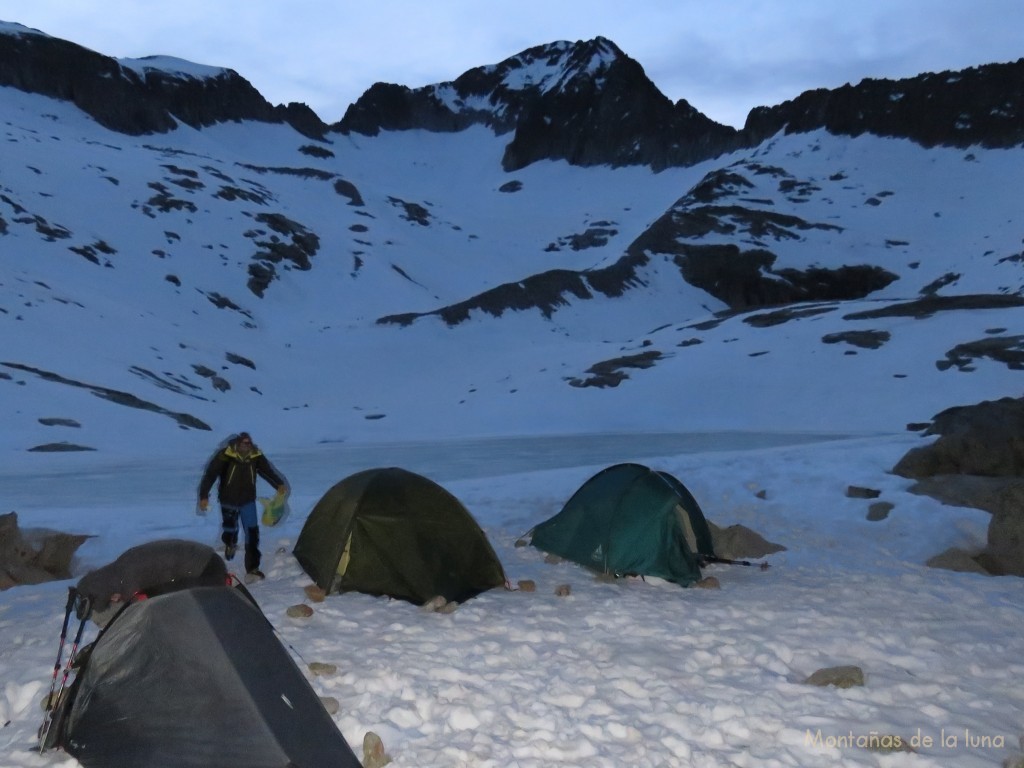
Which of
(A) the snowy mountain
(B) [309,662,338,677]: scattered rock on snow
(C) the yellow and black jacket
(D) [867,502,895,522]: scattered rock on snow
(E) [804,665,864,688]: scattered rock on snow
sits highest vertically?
(A) the snowy mountain

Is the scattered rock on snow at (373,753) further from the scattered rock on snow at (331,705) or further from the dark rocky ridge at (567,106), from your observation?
the dark rocky ridge at (567,106)

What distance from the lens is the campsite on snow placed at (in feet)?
19.0

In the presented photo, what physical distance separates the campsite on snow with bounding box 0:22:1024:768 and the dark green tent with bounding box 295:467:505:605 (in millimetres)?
45

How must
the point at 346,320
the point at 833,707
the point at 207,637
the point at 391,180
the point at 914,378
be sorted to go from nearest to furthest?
1. the point at 207,637
2. the point at 833,707
3. the point at 914,378
4. the point at 346,320
5. the point at 391,180

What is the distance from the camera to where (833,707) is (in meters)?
6.27

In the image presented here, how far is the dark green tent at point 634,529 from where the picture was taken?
10453mm

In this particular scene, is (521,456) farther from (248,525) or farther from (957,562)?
(248,525)

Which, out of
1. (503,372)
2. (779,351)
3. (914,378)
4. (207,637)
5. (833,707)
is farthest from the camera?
(503,372)

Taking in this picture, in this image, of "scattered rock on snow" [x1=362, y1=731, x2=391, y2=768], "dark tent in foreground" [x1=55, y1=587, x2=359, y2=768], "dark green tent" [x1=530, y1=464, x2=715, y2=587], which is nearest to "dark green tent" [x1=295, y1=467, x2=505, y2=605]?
"dark green tent" [x1=530, y1=464, x2=715, y2=587]

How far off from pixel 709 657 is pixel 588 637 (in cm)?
125

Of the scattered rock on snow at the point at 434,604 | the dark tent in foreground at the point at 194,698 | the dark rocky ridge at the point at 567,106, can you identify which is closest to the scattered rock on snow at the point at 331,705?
the dark tent in foreground at the point at 194,698

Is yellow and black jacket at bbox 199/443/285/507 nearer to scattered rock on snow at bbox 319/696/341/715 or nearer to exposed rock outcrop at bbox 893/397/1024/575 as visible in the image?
scattered rock on snow at bbox 319/696/341/715

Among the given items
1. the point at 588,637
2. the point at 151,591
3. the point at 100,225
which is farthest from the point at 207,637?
the point at 100,225

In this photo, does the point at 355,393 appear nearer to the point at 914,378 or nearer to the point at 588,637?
the point at 914,378
